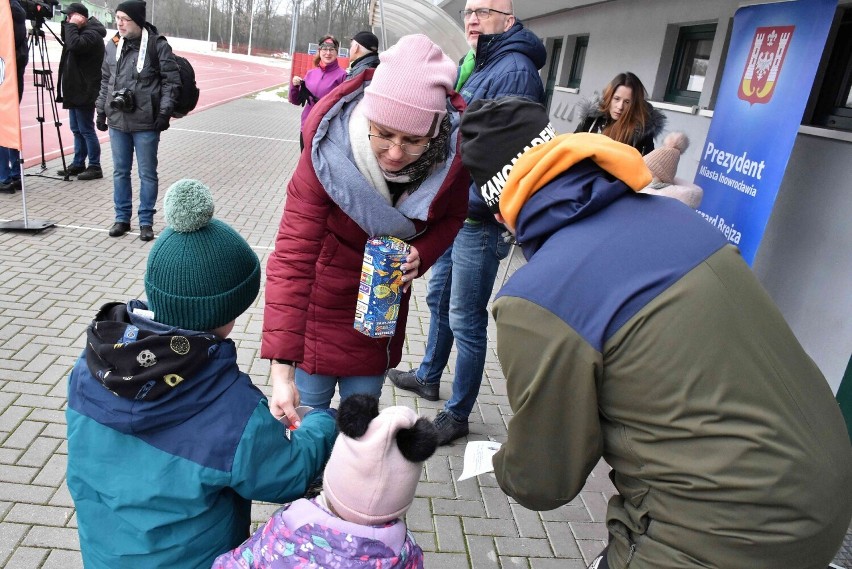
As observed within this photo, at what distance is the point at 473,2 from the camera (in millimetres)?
3240

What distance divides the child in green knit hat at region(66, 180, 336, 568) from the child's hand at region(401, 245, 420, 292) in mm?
658

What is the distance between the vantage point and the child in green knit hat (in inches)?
55.0

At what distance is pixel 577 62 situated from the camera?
36.6 ft

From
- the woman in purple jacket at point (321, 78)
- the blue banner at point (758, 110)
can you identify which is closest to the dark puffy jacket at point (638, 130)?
the blue banner at point (758, 110)

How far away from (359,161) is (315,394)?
0.88 meters

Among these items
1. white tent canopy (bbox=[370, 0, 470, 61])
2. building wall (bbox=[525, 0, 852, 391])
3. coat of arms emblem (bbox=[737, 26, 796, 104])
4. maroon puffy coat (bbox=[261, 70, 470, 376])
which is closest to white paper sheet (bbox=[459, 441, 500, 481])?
maroon puffy coat (bbox=[261, 70, 470, 376])

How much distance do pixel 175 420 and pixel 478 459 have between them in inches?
30.5

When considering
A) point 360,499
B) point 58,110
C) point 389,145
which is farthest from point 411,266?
point 58,110

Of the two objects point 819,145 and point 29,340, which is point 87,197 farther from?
point 819,145

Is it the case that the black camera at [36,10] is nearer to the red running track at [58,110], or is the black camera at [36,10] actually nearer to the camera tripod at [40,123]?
the camera tripod at [40,123]

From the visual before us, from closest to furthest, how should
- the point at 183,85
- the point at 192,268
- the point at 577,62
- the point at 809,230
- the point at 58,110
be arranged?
1. the point at 192,268
2. the point at 809,230
3. the point at 183,85
4. the point at 577,62
5. the point at 58,110

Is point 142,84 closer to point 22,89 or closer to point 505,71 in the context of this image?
point 22,89

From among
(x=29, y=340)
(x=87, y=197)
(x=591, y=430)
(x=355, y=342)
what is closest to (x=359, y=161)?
(x=355, y=342)

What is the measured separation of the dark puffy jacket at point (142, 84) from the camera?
5.69 meters
